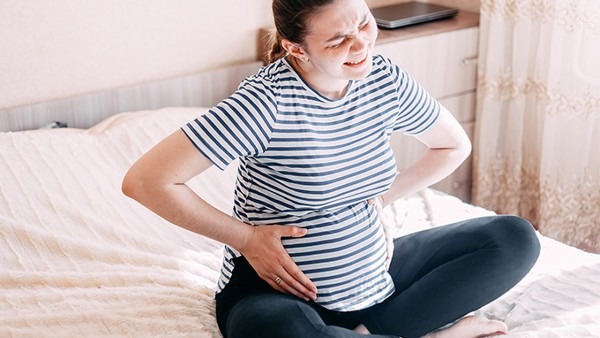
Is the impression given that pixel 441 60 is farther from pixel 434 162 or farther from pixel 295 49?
pixel 295 49

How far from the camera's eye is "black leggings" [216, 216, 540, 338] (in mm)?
1586

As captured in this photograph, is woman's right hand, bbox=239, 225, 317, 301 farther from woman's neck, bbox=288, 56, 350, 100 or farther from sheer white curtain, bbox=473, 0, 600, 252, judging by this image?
sheer white curtain, bbox=473, 0, 600, 252

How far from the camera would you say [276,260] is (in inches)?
62.5

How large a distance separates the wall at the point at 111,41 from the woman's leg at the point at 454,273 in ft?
3.91

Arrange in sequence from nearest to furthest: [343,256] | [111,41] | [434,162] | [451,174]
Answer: [343,256] → [434,162] → [111,41] → [451,174]

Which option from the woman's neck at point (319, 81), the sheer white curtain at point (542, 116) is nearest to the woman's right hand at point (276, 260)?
the woman's neck at point (319, 81)

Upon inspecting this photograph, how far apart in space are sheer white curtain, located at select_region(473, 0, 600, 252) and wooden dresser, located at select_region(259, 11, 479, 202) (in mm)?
50

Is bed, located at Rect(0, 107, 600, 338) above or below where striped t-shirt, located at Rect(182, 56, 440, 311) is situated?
below

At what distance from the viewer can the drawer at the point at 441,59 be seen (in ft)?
9.23

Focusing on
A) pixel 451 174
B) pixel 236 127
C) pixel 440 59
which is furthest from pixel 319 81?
pixel 451 174

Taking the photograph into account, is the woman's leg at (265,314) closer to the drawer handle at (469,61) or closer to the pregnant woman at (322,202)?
the pregnant woman at (322,202)

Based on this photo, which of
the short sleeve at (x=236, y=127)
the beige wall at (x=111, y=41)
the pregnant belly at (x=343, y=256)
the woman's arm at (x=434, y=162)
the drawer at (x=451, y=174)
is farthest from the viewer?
the drawer at (x=451, y=174)

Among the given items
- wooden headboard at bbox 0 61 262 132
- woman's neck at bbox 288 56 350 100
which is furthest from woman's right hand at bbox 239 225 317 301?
wooden headboard at bbox 0 61 262 132

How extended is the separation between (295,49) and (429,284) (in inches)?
20.8
